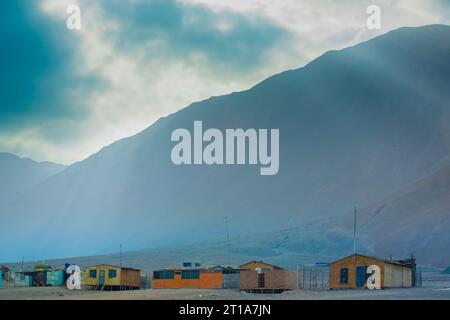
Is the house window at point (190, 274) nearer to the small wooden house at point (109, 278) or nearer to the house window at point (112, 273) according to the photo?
the small wooden house at point (109, 278)

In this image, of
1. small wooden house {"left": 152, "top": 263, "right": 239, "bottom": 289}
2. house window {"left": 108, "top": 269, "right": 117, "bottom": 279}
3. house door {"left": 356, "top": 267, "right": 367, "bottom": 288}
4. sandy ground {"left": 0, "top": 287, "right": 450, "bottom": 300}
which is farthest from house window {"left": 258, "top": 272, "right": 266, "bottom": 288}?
house window {"left": 108, "top": 269, "right": 117, "bottom": 279}

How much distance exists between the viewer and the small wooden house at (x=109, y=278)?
4891 centimetres

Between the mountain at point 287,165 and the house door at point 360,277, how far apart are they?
64.6 metres

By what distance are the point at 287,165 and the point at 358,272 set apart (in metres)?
108

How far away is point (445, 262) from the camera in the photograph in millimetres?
88625

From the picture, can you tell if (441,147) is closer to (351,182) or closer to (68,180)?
(351,182)

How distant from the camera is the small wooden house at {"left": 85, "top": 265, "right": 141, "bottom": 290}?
4891cm

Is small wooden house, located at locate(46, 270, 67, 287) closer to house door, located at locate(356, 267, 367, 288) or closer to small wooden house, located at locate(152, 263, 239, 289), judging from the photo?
small wooden house, located at locate(152, 263, 239, 289)

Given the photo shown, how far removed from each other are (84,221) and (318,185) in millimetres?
65127

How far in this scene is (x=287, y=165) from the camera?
152 m

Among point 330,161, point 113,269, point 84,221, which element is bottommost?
point 113,269

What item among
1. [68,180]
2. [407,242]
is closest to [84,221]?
[68,180]

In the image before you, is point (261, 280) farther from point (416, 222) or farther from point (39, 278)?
point (416, 222)

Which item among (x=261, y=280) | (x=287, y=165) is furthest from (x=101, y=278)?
Result: (x=287, y=165)
